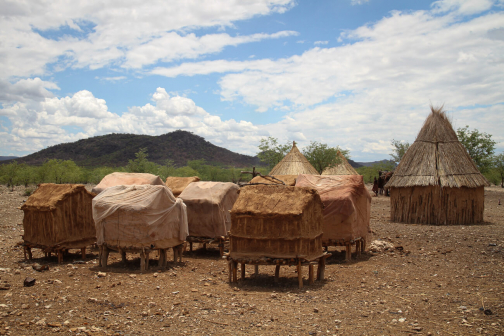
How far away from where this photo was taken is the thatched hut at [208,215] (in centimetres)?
1144

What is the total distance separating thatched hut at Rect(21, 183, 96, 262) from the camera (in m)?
9.84

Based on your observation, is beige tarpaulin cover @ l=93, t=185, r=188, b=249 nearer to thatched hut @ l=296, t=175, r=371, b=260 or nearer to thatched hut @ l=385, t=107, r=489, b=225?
thatched hut @ l=296, t=175, r=371, b=260

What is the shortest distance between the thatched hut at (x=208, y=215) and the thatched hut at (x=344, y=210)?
2605 mm

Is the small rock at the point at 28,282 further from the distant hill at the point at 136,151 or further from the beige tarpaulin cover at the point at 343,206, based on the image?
the distant hill at the point at 136,151

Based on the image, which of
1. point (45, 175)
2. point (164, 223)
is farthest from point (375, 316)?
point (45, 175)

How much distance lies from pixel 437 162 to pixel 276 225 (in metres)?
12.0

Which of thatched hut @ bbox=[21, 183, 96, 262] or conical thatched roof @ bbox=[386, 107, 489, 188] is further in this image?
conical thatched roof @ bbox=[386, 107, 489, 188]

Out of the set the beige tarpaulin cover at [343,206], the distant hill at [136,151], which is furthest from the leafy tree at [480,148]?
the distant hill at [136,151]

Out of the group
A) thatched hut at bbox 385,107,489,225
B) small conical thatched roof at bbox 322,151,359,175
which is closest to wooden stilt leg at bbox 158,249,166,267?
thatched hut at bbox 385,107,489,225

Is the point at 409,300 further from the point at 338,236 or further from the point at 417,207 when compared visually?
the point at 417,207

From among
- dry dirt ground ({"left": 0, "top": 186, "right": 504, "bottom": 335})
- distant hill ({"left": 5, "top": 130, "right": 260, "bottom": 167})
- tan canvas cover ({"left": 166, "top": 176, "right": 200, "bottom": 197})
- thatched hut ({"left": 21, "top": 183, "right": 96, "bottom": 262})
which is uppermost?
distant hill ({"left": 5, "top": 130, "right": 260, "bottom": 167})

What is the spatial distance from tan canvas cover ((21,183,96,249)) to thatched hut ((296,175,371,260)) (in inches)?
239

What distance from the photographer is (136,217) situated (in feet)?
29.9

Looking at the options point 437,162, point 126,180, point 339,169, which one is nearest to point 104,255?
point 126,180
